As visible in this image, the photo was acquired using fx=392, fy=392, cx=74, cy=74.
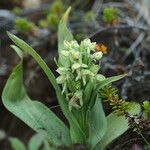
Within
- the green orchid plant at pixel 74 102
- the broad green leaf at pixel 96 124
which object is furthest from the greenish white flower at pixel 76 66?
the broad green leaf at pixel 96 124

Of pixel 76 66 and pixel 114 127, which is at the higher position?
pixel 76 66

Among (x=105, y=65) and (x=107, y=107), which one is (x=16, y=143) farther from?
(x=105, y=65)

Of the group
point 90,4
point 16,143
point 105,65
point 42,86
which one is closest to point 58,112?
point 105,65

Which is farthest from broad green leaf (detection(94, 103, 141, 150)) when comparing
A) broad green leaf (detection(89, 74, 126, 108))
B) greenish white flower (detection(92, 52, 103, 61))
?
greenish white flower (detection(92, 52, 103, 61))

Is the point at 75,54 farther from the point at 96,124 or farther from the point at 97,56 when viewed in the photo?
the point at 96,124

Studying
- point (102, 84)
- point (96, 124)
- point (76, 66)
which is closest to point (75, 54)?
point (76, 66)

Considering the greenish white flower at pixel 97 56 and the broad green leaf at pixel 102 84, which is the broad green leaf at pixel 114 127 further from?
the greenish white flower at pixel 97 56

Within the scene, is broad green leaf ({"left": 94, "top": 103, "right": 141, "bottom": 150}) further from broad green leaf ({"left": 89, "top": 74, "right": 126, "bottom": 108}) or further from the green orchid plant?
broad green leaf ({"left": 89, "top": 74, "right": 126, "bottom": 108})
